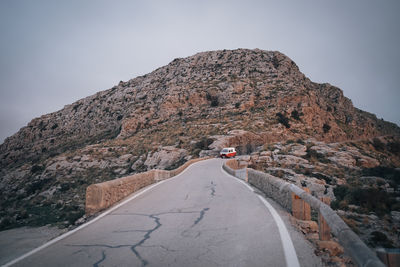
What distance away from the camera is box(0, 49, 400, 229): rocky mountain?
117ft

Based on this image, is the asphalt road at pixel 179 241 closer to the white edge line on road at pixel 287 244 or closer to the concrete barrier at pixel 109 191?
the white edge line on road at pixel 287 244

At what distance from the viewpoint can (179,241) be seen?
15.1 ft

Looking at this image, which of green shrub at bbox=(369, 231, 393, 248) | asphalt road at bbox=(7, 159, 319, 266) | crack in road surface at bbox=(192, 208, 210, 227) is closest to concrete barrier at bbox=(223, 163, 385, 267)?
asphalt road at bbox=(7, 159, 319, 266)

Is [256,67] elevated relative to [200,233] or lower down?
elevated

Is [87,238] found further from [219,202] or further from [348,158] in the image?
[348,158]

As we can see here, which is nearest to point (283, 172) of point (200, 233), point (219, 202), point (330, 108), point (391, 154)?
point (219, 202)

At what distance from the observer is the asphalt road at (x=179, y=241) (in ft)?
12.3

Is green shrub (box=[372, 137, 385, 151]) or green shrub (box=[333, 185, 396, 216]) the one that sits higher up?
green shrub (box=[372, 137, 385, 151])

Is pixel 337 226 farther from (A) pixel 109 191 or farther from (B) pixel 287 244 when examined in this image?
(A) pixel 109 191

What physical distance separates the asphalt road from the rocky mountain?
1324cm

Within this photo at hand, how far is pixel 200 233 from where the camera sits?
5.04 m

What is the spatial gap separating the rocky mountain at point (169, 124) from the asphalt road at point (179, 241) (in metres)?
13.2

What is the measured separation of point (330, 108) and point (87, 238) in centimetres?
7317

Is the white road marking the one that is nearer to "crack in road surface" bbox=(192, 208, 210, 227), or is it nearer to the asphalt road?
the asphalt road
